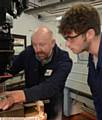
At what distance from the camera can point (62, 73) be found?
1487mm

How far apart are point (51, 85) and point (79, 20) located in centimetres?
48

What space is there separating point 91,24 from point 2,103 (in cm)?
61

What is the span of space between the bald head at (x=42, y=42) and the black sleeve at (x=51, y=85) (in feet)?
0.42

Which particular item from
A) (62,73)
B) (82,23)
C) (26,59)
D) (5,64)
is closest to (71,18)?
(82,23)

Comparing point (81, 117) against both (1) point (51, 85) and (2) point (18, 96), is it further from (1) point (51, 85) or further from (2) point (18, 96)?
(2) point (18, 96)

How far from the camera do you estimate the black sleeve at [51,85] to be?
118 cm

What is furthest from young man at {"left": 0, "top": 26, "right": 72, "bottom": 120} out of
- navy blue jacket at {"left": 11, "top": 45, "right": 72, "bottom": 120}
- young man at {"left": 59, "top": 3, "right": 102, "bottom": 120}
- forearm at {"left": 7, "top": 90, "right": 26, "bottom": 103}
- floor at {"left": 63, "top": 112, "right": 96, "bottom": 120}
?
floor at {"left": 63, "top": 112, "right": 96, "bottom": 120}

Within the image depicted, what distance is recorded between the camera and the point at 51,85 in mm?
1326

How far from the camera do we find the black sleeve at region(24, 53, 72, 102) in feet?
3.86

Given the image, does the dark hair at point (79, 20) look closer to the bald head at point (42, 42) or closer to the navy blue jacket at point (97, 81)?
the navy blue jacket at point (97, 81)

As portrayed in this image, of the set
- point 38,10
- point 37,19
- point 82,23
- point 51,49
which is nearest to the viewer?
point 82,23

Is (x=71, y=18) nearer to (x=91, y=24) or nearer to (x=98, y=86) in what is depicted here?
(x=91, y=24)

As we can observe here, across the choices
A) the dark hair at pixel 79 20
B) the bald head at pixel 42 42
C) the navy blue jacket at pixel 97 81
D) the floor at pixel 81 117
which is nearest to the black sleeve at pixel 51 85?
the bald head at pixel 42 42

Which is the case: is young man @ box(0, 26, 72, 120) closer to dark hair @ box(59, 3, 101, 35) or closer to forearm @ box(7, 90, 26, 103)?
forearm @ box(7, 90, 26, 103)
